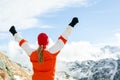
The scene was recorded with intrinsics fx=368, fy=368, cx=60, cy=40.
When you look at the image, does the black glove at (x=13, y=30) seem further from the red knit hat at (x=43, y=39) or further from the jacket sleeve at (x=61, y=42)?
the jacket sleeve at (x=61, y=42)

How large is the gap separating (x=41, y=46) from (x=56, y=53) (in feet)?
1.30

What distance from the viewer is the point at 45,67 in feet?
27.9

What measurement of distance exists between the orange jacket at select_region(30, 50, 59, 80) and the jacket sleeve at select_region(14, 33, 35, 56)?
12.3 inches

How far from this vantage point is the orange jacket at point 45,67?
27.9ft

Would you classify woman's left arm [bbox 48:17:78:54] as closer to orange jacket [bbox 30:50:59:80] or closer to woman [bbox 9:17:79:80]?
woman [bbox 9:17:79:80]

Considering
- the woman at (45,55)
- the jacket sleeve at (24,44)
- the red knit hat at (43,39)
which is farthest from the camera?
the jacket sleeve at (24,44)

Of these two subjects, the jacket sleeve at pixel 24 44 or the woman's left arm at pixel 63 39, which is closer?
the woman's left arm at pixel 63 39

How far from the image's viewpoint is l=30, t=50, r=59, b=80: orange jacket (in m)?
8.49

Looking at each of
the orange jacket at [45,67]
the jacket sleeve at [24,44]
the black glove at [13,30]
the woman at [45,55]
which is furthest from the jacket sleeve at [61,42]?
the black glove at [13,30]

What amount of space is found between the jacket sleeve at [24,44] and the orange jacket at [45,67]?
0.31 metres

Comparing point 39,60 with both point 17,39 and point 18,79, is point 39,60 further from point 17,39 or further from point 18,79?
point 18,79

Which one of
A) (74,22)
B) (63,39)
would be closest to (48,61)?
(63,39)

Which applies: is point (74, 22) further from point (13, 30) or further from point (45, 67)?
point (13, 30)

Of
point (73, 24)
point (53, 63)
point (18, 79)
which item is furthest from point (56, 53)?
point (18, 79)
